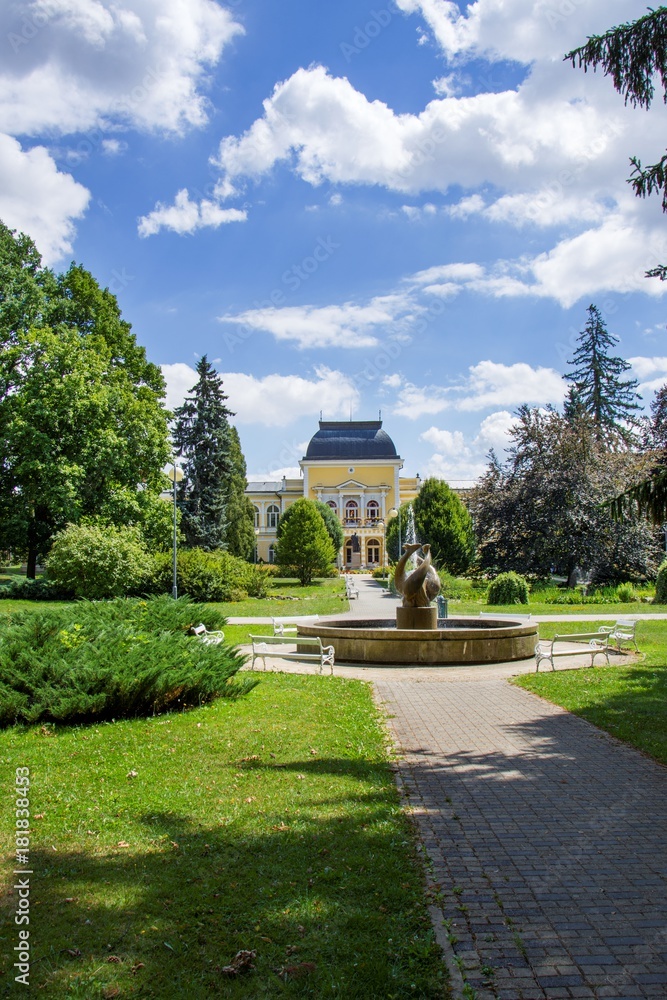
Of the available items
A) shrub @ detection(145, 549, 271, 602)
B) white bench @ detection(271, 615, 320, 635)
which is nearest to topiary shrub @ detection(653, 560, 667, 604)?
white bench @ detection(271, 615, 320, 635)

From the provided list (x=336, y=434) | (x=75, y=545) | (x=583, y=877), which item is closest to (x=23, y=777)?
(x=583, y=877)

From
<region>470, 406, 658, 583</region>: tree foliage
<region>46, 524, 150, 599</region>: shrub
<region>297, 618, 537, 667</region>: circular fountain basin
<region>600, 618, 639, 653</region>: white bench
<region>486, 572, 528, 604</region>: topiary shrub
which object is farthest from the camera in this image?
<region>470, 406, 658, 583</region>: tree foliage

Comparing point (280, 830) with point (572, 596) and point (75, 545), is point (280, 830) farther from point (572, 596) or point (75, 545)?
point (572, 596)

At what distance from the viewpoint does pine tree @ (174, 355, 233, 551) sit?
38500 mm

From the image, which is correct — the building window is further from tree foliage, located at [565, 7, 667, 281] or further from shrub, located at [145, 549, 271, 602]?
tree foliage, located at [565, 7, 667, 281]

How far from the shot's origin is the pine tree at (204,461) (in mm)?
38500

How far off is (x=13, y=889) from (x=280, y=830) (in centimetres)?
163

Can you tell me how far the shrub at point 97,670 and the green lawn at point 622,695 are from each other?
169 inches

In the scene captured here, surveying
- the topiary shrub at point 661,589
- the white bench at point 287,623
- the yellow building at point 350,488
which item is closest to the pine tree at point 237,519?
the white bench at point 287,623

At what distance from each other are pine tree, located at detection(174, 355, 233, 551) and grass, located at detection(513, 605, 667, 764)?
2717 cm

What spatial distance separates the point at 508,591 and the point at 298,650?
47.4ft

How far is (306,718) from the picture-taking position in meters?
8.39

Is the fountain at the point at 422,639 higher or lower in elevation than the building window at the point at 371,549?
lower

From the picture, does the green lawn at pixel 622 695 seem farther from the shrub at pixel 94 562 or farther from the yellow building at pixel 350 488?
the yellow building at pixel 350 488
